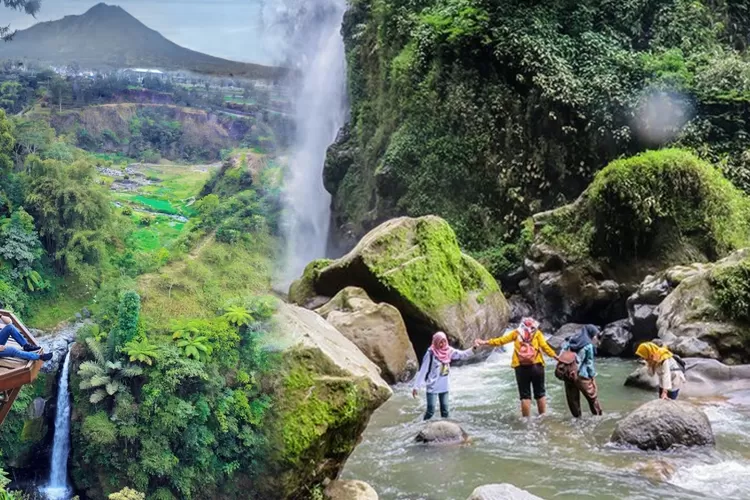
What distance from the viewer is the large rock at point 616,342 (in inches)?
567

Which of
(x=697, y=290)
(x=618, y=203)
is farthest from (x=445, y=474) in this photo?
(x=618, y=203)

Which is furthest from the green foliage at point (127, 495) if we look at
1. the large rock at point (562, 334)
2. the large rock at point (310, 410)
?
the large rock at point (562, 334)

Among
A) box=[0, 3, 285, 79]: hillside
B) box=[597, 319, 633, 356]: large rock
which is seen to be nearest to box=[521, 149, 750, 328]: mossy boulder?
box=[597, 319, 633, 356]: large rock

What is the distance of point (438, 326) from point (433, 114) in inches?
381

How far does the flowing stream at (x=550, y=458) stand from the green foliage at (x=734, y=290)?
2.22 meters

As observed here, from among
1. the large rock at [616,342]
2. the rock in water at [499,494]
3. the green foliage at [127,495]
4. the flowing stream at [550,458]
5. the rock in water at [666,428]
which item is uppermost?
the rock in water at [499,494]

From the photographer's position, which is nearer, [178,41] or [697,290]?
[178,41]

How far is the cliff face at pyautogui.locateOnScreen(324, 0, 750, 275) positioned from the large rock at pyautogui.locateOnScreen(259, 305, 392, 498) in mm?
12852

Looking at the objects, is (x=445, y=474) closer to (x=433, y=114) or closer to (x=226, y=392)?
(x=226, y=392)

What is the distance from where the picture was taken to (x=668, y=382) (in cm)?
956

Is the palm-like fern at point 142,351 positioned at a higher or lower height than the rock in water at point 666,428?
higher

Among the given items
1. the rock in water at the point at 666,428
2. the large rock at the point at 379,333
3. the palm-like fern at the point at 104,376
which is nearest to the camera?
the palm-like fern at the point at 104,376

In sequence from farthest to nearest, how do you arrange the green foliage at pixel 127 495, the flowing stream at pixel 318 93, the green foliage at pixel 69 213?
the flowing stream at pixel 318 93, the green foliage at pixel 69 213, the green foliage at pixel 127 495

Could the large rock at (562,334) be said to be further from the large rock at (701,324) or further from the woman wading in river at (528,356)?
the woman wading in river at (528,356)
